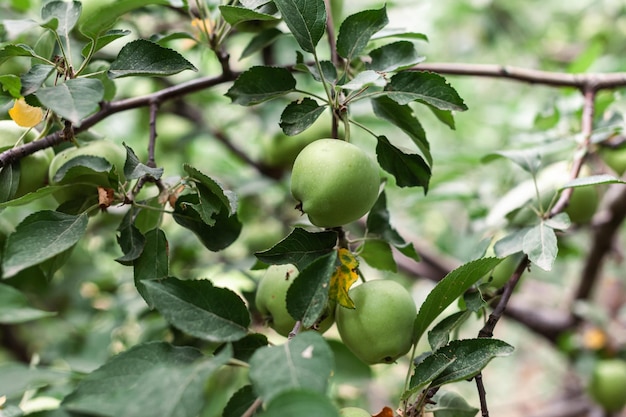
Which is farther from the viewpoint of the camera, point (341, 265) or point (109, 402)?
point (341, 265)

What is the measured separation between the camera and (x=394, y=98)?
61 cm

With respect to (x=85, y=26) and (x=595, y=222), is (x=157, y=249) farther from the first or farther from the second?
(x=595, y=222)

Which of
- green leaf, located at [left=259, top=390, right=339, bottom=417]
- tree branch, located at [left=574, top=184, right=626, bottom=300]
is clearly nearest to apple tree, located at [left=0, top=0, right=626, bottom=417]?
green leaf, located at [left=259, top=390, right=339, bottom=417]

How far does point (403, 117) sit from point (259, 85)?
0.17 metres

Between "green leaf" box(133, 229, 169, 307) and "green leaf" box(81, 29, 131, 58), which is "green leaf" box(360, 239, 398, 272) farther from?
"green leaf" box(81, 29, 131, 58)

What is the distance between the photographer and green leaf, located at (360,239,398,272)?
2.30 feet

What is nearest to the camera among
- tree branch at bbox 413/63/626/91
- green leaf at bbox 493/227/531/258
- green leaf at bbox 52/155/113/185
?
green leaf at bbox 52/155/113/185

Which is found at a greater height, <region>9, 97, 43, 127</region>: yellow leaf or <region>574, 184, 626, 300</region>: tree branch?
<region>9, 97, 43, 127</region>: yellow leaf

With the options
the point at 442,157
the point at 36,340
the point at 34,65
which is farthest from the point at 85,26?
the point at 36,340

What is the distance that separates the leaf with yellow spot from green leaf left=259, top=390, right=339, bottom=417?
0.22m

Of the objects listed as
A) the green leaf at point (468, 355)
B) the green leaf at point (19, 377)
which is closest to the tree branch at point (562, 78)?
the green leaf at point (468, 355)

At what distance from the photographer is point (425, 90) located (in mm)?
610

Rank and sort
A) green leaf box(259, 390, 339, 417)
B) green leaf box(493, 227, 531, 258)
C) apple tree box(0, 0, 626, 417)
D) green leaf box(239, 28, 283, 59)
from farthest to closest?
1. green leaf box(239, 28, 283, 59)
2. green leaf box(493, 227, 531, 258)
3. apple tree box(0, 0, 626, 417)
4. green leaf box(259, 390, 339, 417)

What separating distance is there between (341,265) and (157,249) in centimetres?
19
